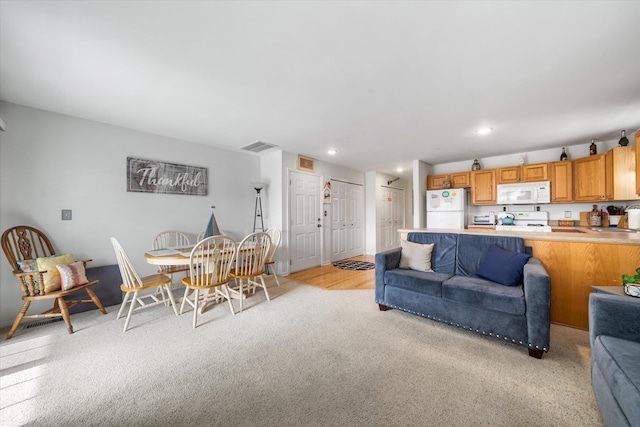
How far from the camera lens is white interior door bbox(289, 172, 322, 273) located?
4.75m

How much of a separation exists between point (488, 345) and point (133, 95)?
162 inches

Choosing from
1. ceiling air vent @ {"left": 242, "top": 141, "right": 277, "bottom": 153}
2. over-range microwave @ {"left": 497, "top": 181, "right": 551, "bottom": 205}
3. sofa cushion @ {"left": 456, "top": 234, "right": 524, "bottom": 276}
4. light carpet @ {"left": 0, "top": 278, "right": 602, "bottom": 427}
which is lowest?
light carpet @ {"left": 0, "top": 278, "right": 602, "bottom": 427}

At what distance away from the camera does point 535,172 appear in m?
4.42

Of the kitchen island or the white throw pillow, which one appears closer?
the kitchen island

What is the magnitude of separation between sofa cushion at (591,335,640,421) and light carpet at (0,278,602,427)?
399 mm

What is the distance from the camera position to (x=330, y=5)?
1.40m

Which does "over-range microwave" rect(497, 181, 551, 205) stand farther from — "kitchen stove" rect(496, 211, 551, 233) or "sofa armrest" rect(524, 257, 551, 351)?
"sofa armrest" rect(524, 257, 551, 351)

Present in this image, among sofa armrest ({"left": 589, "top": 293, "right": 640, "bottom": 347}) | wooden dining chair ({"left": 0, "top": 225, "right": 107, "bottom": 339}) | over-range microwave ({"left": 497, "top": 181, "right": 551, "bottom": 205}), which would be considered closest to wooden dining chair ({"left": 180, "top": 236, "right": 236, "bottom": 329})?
wooden dining chair ({"left": 0, "top": 225, "right": 107, "bottom": 339})

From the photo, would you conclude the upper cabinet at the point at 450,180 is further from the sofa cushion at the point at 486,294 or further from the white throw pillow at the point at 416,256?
the sofa cushion at the point at 486,294

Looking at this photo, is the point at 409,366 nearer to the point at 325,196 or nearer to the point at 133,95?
the point at 133,95

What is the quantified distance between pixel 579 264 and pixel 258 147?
450 cm

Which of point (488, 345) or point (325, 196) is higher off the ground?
point (325, 196)

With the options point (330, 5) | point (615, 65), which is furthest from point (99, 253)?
point (615, 65)

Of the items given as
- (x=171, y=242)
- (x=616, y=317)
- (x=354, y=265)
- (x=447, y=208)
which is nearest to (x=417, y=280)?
(x=616, y=317)
